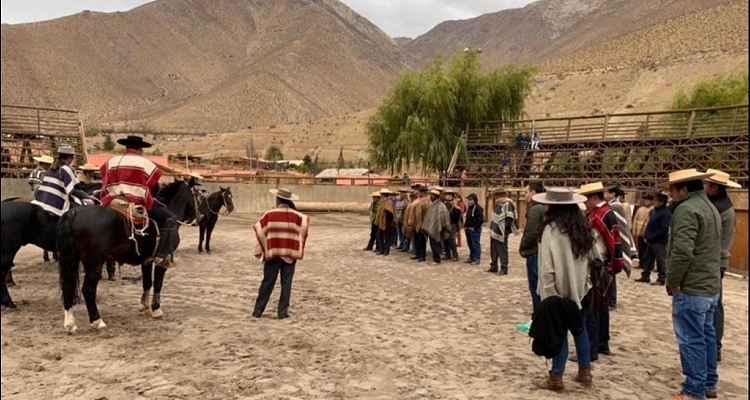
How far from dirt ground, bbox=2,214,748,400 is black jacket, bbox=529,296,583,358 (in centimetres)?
50

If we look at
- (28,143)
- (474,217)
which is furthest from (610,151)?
(28,143)

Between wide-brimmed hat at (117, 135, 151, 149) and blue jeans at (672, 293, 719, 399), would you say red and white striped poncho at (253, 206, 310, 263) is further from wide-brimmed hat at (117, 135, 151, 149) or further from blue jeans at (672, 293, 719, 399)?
blue jeans at (672, 293, 719, 399)

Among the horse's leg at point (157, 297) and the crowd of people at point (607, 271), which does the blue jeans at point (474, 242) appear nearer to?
the crowd of people at point (607, 271)

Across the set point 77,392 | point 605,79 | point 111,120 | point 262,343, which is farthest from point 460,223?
point 111,120

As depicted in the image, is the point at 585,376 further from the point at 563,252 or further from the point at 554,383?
the point at 563,252

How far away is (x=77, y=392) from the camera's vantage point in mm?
4188

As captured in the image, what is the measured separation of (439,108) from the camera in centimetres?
2700

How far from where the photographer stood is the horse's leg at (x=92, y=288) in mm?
5762

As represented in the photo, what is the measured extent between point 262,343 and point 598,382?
3.40 metres

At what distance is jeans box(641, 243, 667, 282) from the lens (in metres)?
9.73

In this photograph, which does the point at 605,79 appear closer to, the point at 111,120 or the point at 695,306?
the point at 695,306

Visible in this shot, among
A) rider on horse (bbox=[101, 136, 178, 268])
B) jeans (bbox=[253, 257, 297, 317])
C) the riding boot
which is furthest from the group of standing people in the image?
the riding boot

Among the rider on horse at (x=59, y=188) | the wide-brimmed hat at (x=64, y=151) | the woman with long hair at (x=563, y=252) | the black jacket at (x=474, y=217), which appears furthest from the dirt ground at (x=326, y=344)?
the black jacket at (x=474, y=217)

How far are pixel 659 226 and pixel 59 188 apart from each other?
9.26m
